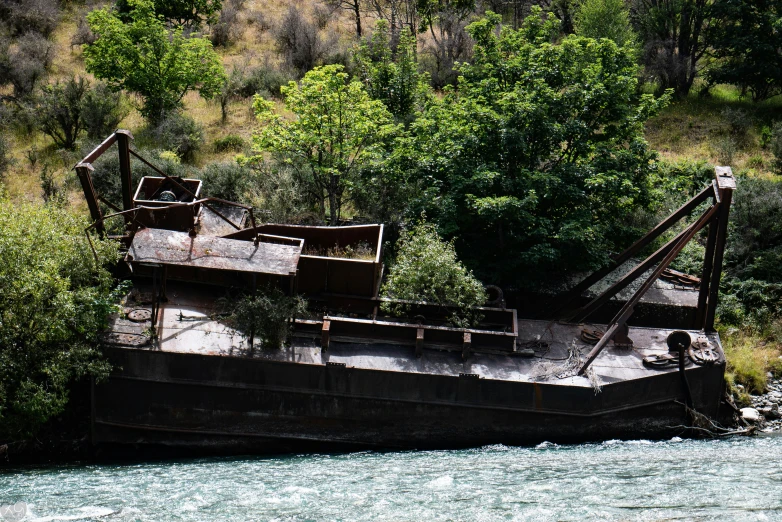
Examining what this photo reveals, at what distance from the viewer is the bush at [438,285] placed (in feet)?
45.4

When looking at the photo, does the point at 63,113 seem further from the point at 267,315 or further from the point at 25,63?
the point at 267,315

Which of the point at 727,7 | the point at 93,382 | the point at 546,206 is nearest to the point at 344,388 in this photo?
the point at 93,382

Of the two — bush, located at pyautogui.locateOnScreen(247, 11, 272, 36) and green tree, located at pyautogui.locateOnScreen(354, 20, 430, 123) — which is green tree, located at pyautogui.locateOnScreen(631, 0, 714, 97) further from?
bush, located at pyautogui.locateOnScreen(247, 11, 272, 36)

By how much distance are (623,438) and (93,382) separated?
342 inches

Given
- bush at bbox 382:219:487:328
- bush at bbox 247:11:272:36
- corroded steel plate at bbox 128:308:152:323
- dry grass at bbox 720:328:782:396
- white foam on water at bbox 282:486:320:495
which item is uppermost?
bush at bbox 247:11:272:36

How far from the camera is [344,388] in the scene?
13203mm

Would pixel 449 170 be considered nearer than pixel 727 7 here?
Yes

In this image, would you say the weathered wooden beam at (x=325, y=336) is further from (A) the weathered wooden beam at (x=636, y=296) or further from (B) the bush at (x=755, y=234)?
(B) the bush at (x=755, y=234)

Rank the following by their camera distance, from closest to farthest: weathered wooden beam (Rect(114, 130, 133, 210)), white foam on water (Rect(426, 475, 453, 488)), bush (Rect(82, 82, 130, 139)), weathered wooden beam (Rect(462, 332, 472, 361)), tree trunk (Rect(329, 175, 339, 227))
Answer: white foam on water (Rect(426, 475, 453, 488))
weathered wooden beam (Rect(462, 332, 472, 361))
weathered wooden beam (Rect(114, 130, 133, 210))
tree trunk (Rect(329, 175, 339, 227))
bush (Rect(82, 82, 130, 139))

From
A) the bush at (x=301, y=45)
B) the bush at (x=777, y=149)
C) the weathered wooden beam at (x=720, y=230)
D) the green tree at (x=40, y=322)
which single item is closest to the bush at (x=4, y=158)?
the green tree at (x=40, y=322)

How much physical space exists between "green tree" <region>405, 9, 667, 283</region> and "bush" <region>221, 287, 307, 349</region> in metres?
3.65

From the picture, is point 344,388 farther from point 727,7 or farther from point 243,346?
point 727,7

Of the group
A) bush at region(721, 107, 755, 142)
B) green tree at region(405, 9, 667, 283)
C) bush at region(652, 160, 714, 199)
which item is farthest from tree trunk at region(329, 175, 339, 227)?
bush at region(721, 107, 755, 142)

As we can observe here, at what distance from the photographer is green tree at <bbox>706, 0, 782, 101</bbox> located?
25.5 meters
